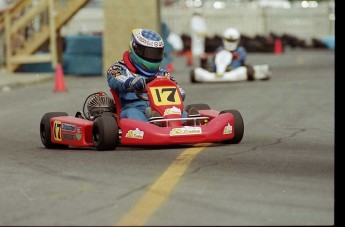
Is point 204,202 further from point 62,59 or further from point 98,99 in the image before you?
point 62,59

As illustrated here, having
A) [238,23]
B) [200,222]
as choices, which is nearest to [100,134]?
[200,222]

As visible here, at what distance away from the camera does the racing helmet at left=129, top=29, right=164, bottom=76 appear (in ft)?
41.8

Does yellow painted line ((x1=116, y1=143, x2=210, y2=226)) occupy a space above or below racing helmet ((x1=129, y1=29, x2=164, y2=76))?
below

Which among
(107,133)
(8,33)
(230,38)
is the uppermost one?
(107,133)

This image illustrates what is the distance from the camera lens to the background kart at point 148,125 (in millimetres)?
11758

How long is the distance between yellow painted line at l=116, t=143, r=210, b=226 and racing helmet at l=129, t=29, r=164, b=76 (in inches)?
70.2

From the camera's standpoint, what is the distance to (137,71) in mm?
12867

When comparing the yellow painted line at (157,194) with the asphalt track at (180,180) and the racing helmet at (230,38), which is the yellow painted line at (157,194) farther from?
the racing helmet at (230,38)

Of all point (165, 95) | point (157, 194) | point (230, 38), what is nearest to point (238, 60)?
point (230, 38)

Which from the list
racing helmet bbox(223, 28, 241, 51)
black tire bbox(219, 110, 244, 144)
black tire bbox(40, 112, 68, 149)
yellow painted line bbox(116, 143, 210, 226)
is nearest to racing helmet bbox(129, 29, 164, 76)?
black tire bbox(219, 110, 244, 144)

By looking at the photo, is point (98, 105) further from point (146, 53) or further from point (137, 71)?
point (146, 53)

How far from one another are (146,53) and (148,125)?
3.73 feet

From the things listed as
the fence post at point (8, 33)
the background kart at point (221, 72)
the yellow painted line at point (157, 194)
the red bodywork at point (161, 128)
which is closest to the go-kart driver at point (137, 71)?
the red bodywork at point (161, 128)

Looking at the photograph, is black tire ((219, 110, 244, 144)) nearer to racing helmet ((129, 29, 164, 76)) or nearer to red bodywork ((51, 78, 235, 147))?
red bodywork ((51, 78, 235, 147))
